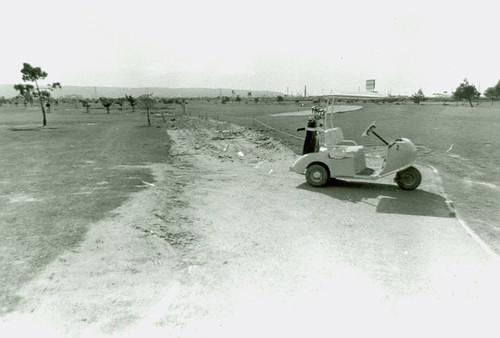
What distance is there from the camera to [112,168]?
11.1 m

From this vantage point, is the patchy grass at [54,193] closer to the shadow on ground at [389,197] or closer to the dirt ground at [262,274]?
the dirt ground at [262,274]

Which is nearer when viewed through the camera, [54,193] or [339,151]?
[54,193]

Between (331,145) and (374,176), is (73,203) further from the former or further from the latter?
(374,176)

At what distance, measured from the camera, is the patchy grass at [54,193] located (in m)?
4.92

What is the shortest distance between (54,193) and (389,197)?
7673mm

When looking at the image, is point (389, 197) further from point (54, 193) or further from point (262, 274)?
point (54, 193)

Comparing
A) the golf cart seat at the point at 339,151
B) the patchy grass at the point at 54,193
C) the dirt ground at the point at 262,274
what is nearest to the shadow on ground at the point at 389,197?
the dirt ground at the point at 262,274

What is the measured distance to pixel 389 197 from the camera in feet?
25.8

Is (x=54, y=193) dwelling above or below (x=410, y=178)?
below

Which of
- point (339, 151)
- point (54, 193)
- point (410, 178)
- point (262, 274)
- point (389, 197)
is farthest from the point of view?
point (339, 151)

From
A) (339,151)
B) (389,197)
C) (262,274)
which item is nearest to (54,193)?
(262,274)

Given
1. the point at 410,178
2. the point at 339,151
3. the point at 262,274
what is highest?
the point at 339,151

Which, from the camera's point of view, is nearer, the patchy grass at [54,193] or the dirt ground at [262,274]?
the dirt ground at [262,274]

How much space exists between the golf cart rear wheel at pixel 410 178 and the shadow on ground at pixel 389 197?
14cm
